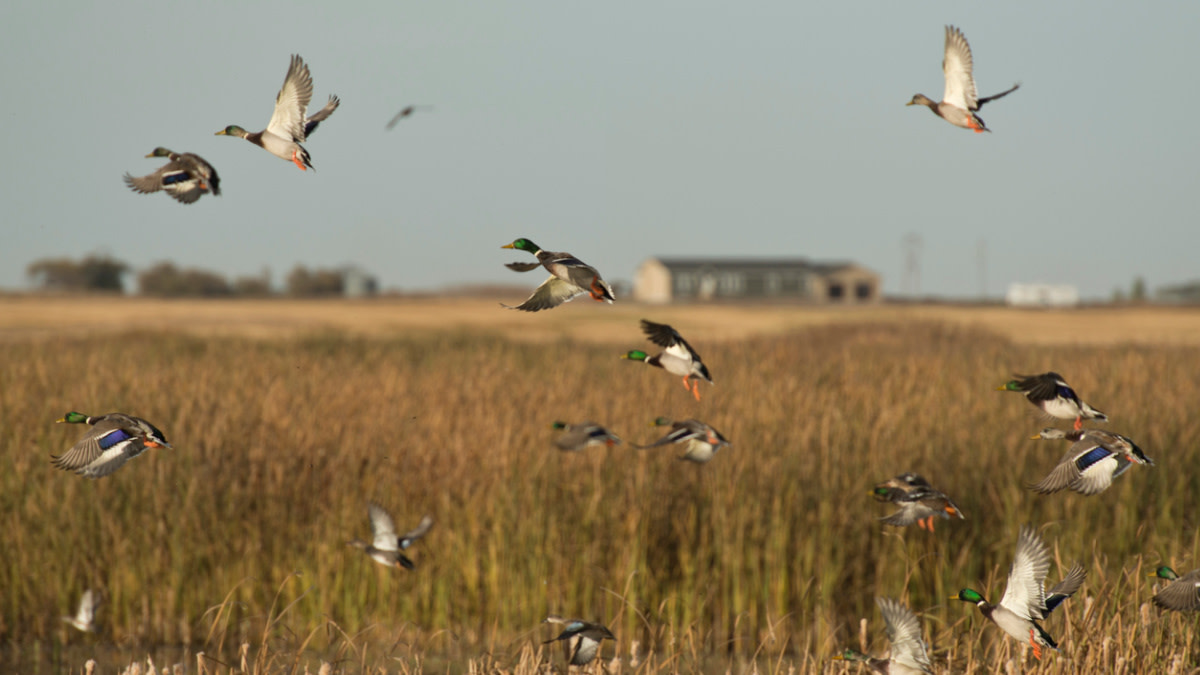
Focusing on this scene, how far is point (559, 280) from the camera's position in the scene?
2.78m

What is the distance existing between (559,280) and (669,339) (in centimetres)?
44

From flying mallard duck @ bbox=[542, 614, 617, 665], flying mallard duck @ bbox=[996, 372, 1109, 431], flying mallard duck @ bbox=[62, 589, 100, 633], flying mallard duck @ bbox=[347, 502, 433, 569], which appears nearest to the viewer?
flying mallard duck @ bbox=[996, 372, 1109, 431]

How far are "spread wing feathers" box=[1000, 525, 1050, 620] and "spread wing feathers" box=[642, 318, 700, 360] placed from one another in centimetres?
125

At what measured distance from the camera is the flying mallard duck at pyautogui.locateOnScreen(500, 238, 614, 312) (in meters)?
2.61

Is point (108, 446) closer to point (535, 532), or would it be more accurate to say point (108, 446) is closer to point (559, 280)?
point (559, 280)

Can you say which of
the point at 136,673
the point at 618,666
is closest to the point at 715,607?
the point at 618,666

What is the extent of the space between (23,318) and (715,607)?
136 ft

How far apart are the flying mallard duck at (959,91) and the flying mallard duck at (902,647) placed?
5.62ft

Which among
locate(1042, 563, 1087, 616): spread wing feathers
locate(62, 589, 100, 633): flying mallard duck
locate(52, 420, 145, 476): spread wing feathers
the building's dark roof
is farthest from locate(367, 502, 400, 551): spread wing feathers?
the building's dark roof

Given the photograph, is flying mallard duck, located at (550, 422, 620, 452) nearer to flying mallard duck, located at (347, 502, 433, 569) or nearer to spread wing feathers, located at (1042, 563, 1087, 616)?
flying mallard duck, located at (347, 502, 433, 569)

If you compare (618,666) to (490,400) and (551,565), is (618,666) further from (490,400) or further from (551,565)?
(490,400)

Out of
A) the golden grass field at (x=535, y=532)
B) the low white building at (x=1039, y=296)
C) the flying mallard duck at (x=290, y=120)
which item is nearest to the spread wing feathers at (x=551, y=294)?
the flying mallard duck at (x=290, y=120)

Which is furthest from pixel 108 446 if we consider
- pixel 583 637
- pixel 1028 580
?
pixel 1028 580

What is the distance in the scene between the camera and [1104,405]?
9.52m
